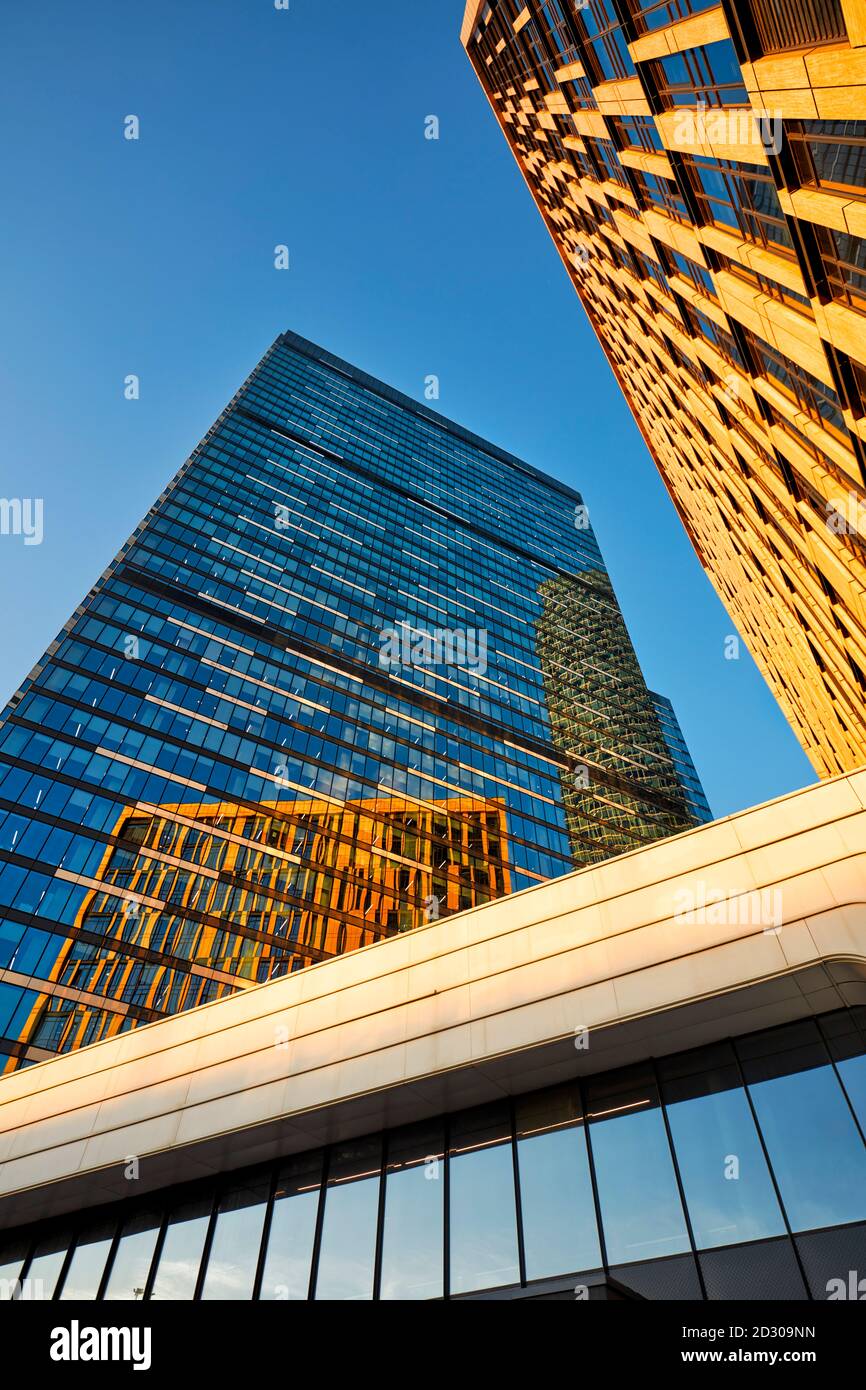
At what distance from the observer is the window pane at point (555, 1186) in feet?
31.4

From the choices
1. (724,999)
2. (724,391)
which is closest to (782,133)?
(724,391)

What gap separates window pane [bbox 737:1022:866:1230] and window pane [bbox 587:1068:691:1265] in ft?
4.35

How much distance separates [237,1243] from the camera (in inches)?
471

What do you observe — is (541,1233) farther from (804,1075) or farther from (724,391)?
(724,391)

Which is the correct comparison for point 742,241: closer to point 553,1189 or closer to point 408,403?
point 553,1189

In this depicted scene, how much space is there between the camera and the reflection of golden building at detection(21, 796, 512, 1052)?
131 feet

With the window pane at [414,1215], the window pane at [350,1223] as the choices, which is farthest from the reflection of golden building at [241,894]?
the window pane at [414,1215]

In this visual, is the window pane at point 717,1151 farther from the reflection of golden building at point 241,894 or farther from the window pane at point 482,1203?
the reflection of golden building at point 241,894

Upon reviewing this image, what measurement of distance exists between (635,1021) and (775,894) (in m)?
2.51

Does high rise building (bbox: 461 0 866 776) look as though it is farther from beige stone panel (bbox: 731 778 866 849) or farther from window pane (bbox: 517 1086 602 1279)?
window pane (bbox: 517 1086 602 1279)

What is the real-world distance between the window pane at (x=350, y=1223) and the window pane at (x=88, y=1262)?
4.77m

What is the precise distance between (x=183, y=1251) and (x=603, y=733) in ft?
232

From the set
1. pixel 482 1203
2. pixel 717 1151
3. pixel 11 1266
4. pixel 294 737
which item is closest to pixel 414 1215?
pixel 482 1203
